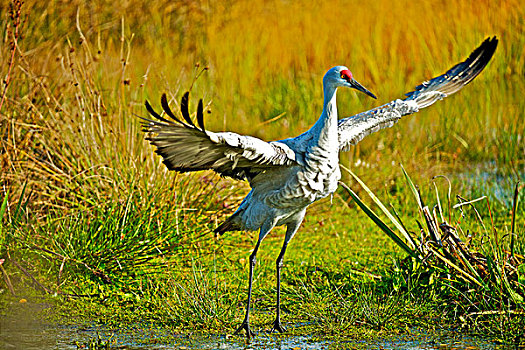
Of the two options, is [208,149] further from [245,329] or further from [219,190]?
[219,190]

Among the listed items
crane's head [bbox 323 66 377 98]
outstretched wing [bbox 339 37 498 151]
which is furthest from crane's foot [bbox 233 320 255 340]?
crane's head [bbox 323 66 377 98]

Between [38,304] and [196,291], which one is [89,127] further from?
[196,291]

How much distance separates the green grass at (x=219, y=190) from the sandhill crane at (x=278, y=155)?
1.70ft

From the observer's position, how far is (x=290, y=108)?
10.1 metres

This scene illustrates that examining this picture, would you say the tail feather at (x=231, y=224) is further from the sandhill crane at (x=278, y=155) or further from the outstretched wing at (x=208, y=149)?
the outstretched wing at (x=208, y=149)

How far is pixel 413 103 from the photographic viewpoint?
18.4 feet

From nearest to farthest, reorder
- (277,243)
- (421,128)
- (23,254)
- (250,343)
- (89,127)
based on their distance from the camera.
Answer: (250,343) → (23,254) → (89,127) → (277,243) → (421,128)

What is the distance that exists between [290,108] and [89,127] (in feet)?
13.3

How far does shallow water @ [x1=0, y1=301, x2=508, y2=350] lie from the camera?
465cm

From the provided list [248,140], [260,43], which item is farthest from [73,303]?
[260,43]

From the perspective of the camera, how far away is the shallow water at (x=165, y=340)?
15.3ft

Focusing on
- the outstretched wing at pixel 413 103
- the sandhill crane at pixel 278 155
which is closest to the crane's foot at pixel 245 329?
the sandhill crane at pixel 278 155

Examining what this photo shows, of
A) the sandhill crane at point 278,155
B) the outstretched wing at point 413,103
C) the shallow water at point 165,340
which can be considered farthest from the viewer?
the outstretched wing at point 413,103

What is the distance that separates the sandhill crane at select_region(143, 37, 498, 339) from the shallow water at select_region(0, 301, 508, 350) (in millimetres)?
191
